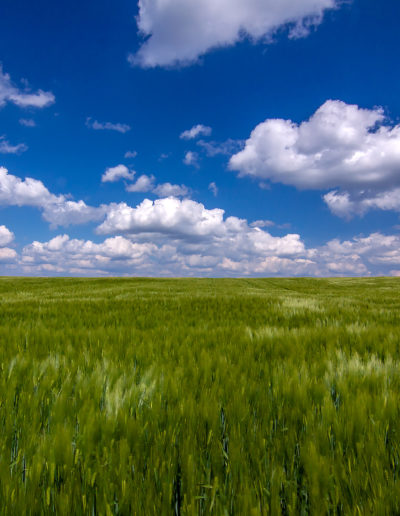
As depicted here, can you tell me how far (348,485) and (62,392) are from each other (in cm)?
142

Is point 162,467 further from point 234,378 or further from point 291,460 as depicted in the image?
point 234,378

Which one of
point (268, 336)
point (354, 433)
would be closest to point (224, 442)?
point (354, 433)

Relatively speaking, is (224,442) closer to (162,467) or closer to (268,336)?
(162,467)

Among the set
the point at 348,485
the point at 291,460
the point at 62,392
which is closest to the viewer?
the point at 348,485

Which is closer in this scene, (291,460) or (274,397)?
(291,460)

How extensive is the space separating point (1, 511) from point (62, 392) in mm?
686

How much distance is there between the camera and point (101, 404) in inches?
60.6

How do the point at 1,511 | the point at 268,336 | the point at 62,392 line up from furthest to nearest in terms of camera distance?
the point at 268,336
the point at 62,392
the point at 1,511

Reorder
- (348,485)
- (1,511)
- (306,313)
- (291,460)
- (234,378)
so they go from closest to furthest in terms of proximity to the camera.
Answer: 1. (1,511)
2. (348,485)
3. (291,460)
4. (234,378)
5. (306,313)

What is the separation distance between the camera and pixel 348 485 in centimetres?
96

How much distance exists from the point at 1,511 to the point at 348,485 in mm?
1163

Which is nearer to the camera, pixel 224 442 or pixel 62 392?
pixel 224 442

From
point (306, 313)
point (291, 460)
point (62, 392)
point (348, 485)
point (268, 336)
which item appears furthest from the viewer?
point (306, 313)

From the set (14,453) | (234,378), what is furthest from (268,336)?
(14,453)
